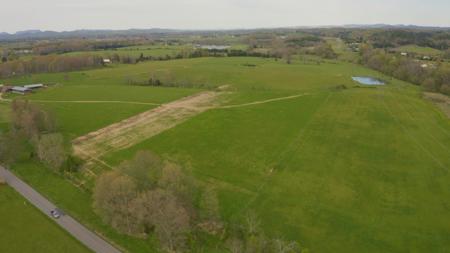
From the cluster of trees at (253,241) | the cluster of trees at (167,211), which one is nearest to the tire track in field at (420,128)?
the cluster of trees at (253,241)

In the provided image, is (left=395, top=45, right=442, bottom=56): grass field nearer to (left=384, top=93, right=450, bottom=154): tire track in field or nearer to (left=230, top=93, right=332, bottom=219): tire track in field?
(left=384, top=93, right=450, bottom=154): tire track in field

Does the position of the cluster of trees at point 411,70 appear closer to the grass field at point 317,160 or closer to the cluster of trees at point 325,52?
the grass field at point 317,160

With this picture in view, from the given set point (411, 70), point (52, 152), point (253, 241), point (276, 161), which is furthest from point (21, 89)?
point (411, 70)

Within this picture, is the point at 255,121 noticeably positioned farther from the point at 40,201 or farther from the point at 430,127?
the point at 40,201

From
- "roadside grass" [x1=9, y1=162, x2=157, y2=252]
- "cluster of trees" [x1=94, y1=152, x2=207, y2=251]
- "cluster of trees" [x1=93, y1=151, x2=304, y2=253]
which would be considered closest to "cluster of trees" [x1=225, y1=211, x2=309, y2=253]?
"cluster of trees" [x1=93, y1=151, x2=304, y2=253]

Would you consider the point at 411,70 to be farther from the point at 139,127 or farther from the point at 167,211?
the point at 167,211

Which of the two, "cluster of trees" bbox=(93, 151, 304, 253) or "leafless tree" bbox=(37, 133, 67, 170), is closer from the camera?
"cluster of trees" bbox=(93, 151, 304, 253)

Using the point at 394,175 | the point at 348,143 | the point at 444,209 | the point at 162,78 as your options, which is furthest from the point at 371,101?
the point at 162,78
